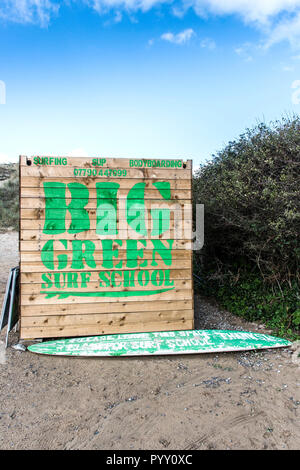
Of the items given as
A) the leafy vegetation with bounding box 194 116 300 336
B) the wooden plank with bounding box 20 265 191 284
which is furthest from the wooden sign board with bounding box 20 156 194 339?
the leafy vegetation with bounding box 194 116 300 336

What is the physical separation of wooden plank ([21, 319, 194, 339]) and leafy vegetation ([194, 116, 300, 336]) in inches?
60.9

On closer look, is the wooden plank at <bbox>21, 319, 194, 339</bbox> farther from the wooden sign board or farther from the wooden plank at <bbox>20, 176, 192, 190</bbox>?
the wooden plank at <bbox>20, 176, 192, 190</bbox>

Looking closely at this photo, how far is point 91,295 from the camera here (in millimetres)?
4363

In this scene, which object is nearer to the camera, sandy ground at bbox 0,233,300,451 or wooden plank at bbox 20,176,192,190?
sandy ground at bbox 0,233,300,451

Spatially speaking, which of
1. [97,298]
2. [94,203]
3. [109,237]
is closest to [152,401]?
[97,298]

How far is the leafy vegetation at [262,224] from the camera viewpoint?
4594mm

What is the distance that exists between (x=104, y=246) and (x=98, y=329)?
120 centimetres

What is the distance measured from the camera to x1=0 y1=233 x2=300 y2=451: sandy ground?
254 centimetres

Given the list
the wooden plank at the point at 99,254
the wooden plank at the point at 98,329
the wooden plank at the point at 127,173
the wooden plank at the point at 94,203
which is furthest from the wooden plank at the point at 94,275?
the wooden plank at the point at 127,173

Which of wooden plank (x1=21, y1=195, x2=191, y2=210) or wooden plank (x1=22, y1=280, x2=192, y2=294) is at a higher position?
wooden plank (x1=21, y1=195, x2=191, y2=210)

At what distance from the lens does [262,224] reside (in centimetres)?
483
